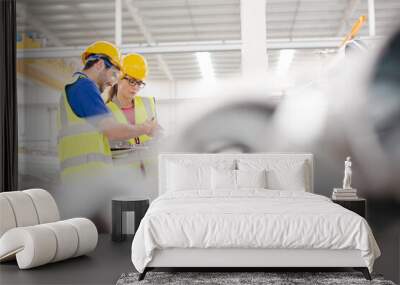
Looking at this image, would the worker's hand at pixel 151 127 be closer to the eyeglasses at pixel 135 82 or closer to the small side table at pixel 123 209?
the eyeglasses at pixel 135 82

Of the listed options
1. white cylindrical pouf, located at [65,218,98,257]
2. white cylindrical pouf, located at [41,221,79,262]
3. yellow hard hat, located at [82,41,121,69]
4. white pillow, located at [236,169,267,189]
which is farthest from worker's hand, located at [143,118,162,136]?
white cylindrical pouf, located at [41,221,79,262]

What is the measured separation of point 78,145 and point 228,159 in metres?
1.79

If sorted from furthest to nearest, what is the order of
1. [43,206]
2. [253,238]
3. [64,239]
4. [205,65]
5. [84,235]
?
1. [205,65]
2. [43,206]
3. [84,235]
4. [64,239]
5. [253,238]

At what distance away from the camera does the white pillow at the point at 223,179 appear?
556 cm

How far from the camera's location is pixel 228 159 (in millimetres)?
6176

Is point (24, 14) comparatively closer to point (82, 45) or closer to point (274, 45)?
point (82, 45)

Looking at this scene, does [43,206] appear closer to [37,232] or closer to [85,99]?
[37,232]

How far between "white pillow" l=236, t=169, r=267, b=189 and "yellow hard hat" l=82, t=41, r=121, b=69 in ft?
6.58

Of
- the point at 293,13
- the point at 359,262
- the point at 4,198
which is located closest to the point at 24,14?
the point at 4,198

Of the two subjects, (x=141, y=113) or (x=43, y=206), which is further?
(x=141, y=113)

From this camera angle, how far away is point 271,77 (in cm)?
621

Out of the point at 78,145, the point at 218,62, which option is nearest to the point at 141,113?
the point at 78,145

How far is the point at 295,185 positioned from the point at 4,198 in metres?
2.91

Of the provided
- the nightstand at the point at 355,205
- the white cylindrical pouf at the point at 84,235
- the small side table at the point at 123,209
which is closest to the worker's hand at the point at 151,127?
the small side table at the point at 123,209
